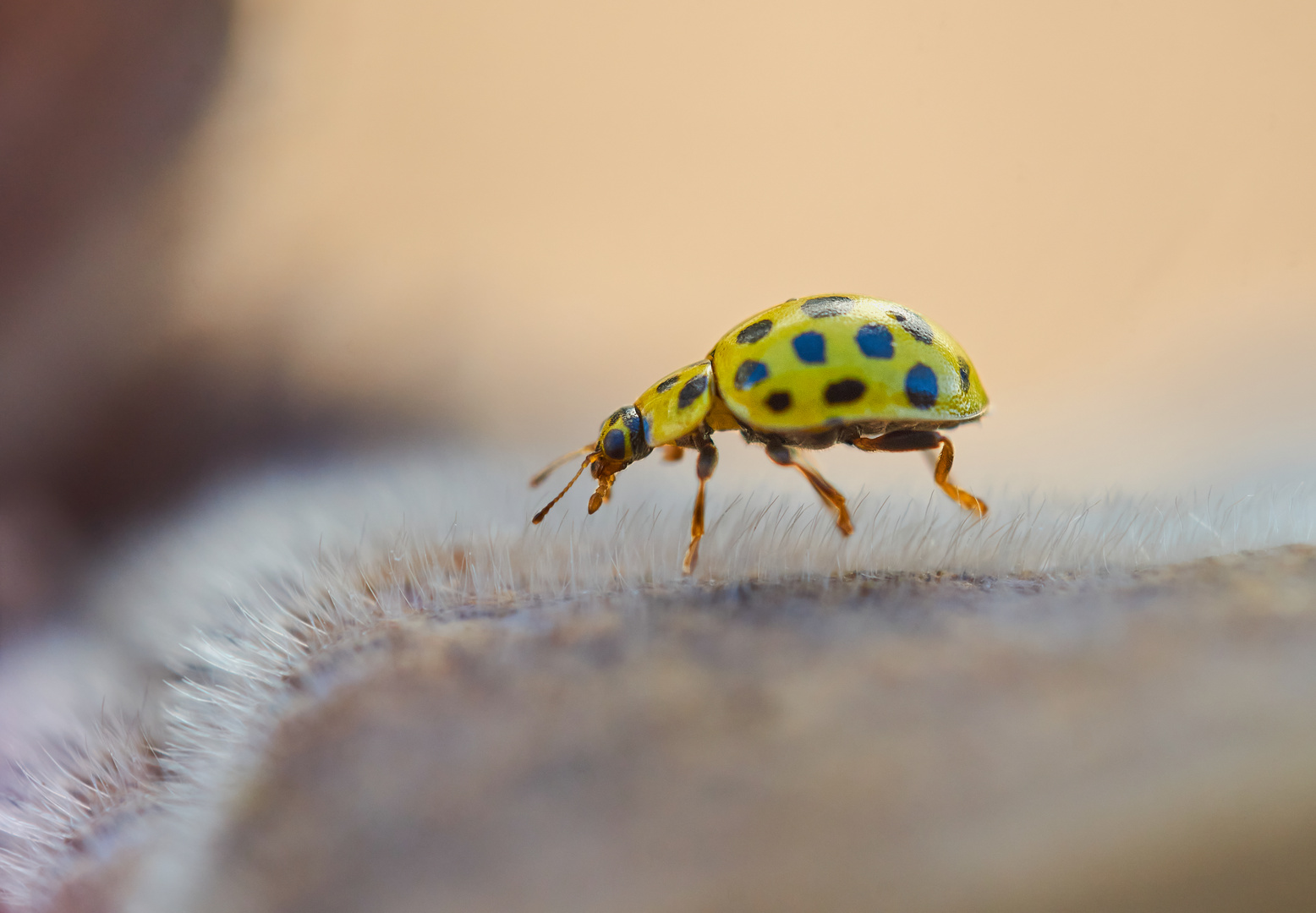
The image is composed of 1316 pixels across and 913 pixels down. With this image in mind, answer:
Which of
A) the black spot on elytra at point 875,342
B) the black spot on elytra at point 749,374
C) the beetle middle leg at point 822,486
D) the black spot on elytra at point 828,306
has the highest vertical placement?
the black spot on elytra at point 828,306

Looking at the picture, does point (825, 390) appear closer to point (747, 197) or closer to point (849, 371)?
point (849, 371)

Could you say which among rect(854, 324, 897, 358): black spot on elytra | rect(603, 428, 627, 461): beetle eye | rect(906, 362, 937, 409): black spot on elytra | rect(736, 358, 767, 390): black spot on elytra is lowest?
rect(603, 428, 627, 461): beetle eye

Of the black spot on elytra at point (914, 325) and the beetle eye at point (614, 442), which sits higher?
the black spot on elytra at point (914, 325)

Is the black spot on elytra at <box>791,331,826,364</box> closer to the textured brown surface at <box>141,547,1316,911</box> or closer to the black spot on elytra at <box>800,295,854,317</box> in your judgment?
the black spot on elytra at <box>800,295,854,317</box>

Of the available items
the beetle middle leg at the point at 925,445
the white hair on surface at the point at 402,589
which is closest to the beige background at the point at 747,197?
the beetle middle leg at the point at 925,445

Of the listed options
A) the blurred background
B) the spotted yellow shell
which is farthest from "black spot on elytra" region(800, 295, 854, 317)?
the blurred background

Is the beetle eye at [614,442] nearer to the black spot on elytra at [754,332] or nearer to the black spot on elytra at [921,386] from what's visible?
the black spot on elytra at [754,332]

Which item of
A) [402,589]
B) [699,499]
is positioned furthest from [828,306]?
[402,589]
